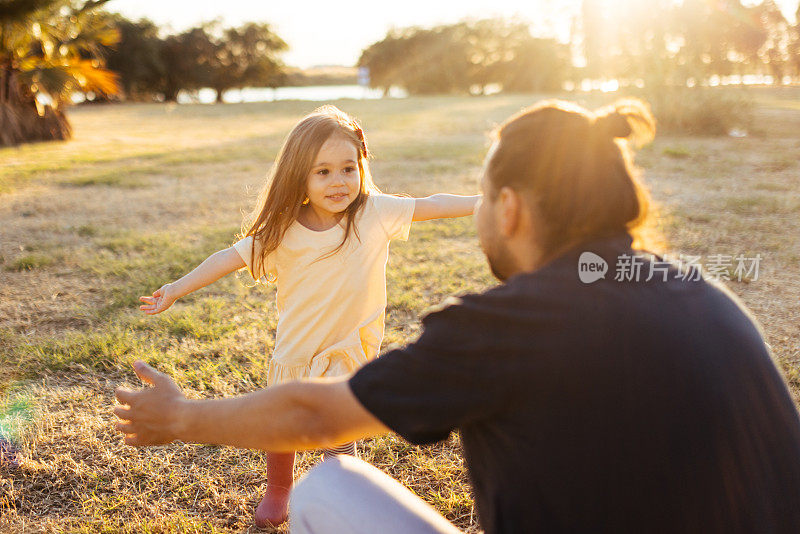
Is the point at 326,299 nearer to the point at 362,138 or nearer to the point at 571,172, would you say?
the point at 362,138

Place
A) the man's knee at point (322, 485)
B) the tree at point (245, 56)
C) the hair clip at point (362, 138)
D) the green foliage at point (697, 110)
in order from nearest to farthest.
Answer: the man's knee at point (322, 485)
the hair clip at point (362, 138)
the green foliage at point (697, 110)
the tree at point (245, 56)

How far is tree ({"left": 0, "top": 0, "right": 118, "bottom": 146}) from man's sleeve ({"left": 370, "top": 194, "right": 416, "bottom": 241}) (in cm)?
1011

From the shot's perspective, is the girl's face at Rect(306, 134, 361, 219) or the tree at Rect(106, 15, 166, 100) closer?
the girl's face at Rect(306, 134, 361, 219)

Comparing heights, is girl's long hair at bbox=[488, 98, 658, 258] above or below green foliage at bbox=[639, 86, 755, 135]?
below

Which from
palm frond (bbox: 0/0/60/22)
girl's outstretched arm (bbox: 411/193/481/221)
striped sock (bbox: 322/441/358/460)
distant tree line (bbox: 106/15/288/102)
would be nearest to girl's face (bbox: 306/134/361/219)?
girl's outstretched arm (bbox: 411/193/481/221)

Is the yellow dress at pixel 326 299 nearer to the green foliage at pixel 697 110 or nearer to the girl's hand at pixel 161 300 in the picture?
the girl's hand at pixel 161 300

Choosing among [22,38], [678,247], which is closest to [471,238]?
[678,247]

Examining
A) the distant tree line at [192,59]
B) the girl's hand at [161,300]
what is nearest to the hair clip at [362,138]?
the girl's hand at [161,300]

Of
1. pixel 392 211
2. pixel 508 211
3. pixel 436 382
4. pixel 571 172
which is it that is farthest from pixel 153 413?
pixel 392 211

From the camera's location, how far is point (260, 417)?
1.16m

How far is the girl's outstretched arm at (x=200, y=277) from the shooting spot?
6.81 feet

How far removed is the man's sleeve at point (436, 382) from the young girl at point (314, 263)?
103 cm

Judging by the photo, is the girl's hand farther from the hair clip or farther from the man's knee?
the man's knee

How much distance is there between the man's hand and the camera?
1260 mm
